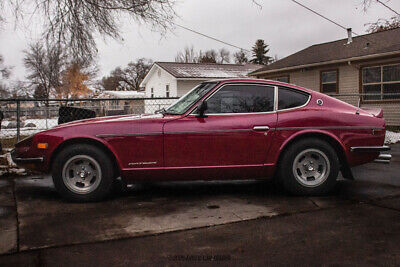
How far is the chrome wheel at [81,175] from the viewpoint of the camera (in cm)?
461

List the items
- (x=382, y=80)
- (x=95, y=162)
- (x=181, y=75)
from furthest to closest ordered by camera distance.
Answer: (x=181, y=75)
(x=382, y=80)
(x=95, y=162)

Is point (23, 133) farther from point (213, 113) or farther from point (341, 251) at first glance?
point (341, 251)

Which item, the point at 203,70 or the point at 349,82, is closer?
the point at 349,82

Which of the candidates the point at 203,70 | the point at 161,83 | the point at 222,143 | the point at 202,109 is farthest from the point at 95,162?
the point at 161,83

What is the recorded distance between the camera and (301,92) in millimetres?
4965

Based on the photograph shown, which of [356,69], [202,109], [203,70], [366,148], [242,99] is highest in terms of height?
[203,70]

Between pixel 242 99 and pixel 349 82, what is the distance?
1407cm

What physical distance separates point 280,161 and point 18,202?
10.8 ft

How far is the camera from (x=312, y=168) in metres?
4.86

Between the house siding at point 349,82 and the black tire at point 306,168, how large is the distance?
1220 centimetres

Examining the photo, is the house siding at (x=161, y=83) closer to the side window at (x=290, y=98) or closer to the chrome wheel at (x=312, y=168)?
the side window at (x=290, y=98)

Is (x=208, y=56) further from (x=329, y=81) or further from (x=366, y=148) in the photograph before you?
(x=366, y=148)

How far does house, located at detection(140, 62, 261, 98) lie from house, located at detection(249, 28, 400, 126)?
258 inches

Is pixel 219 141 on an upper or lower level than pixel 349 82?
lower
